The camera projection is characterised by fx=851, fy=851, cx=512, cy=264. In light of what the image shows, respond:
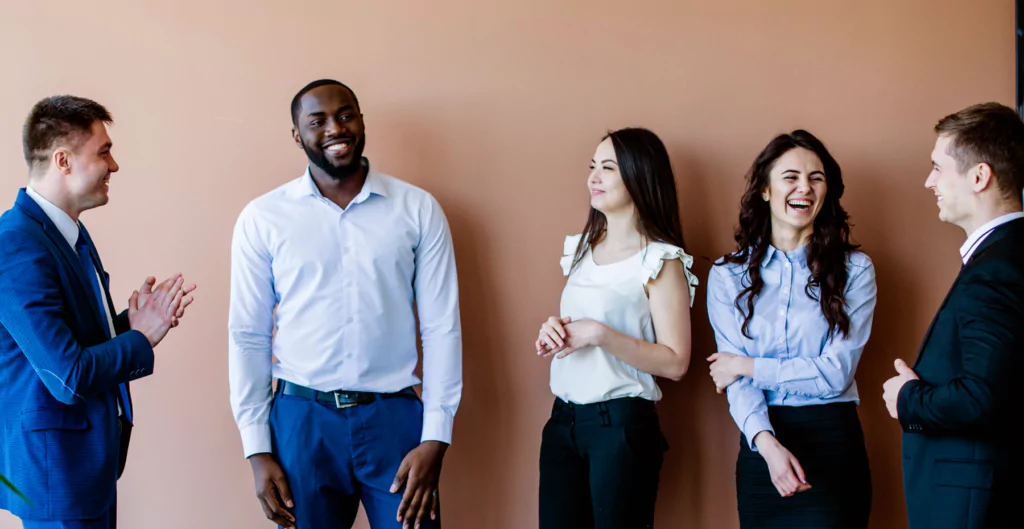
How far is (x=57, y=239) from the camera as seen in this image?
2.24 metres

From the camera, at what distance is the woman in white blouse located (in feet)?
7.92

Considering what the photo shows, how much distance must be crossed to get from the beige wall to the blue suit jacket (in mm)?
671

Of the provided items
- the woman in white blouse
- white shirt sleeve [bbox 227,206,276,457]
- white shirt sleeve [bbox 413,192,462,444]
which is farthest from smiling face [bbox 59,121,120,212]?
the woman in white blouse

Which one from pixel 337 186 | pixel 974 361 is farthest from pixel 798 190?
pixel 337 186

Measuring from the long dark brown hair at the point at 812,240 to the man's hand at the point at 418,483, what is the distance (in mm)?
995

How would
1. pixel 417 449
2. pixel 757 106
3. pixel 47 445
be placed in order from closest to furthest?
pixel 47 445
pixel 417 449
pixel 757 106

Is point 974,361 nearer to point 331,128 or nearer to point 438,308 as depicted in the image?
point 438,308

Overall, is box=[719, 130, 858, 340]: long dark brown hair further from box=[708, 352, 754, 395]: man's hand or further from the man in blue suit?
the man in blue suit

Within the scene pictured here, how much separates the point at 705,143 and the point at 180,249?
184 centimetres

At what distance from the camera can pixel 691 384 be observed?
2.89m

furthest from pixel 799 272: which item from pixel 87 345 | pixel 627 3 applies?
pixel 87 345

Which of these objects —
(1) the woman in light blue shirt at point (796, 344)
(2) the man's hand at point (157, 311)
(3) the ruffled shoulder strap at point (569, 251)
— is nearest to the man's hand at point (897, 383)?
(1) the woman in light blue shirt at point (796, 344)

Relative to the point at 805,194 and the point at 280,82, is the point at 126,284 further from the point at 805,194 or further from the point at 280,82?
the point at 805,194

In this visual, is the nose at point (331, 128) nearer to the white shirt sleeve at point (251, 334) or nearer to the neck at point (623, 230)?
the white shirt sleeve at point (251, 334)
